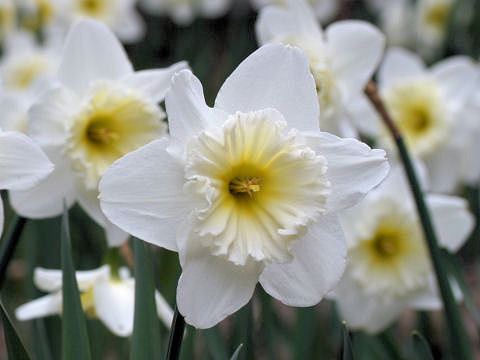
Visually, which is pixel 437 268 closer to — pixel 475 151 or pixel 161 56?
pixel 475 151

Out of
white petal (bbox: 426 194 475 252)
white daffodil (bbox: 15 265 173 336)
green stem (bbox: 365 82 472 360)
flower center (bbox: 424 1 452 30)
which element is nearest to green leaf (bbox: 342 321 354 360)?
white daffodil (bbox: 15 265 173 336)

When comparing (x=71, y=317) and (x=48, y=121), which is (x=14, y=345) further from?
(x=48, y=121)

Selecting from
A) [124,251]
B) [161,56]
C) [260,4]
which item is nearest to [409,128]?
[124,251]

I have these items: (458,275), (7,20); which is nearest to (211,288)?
(458,275)

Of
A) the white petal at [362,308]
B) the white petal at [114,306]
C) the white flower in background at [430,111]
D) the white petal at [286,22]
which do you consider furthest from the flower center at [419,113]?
the white petal at [114,306]

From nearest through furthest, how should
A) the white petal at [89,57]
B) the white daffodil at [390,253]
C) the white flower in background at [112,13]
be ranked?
the white petal at [89,57]
the white daffodil at [390,253]
the white flower in background at [112,13]

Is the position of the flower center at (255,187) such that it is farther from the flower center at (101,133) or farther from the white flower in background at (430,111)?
the white flower in background at (430,111)
